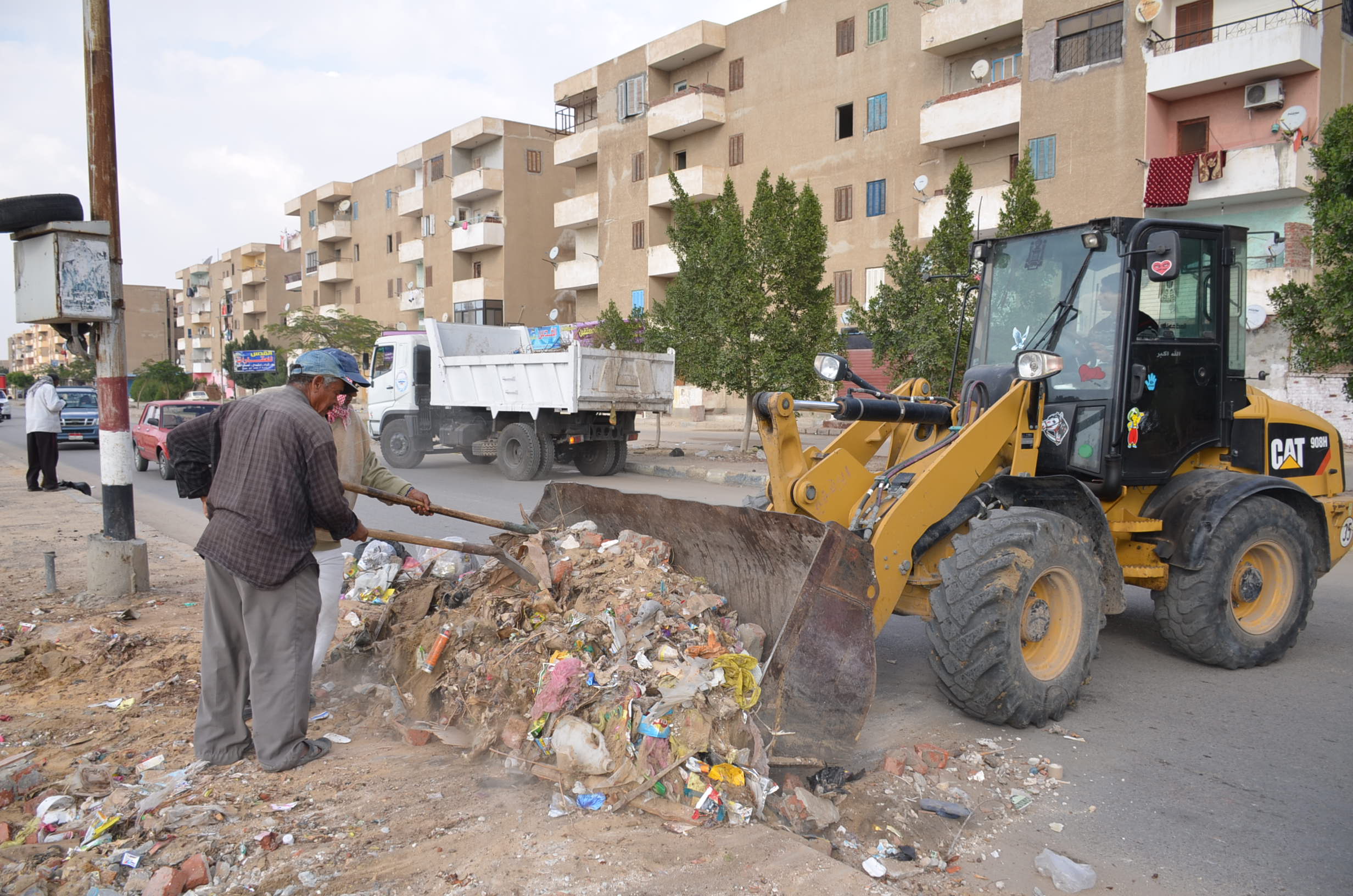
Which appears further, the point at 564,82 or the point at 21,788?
the point at 564,82

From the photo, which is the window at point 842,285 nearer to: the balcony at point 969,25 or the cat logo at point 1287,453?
the balcony at point 969,25

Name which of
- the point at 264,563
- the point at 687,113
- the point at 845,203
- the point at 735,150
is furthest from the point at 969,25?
the point at 264,563

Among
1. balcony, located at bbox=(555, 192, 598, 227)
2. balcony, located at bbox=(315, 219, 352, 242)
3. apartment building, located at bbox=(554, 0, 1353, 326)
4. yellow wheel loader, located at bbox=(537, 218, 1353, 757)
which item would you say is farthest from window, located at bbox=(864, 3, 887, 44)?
balcony, located at bbox=(315, 219, 352, 242)

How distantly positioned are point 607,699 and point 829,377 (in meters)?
2.09

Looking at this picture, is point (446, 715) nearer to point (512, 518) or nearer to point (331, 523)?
point (331, 523)

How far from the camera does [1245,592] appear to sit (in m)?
5.39

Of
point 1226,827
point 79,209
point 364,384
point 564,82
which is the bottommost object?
point 1226,827

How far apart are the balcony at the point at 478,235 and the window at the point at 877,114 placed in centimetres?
2146

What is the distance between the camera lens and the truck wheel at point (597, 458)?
1650 cm

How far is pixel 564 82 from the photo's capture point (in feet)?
133

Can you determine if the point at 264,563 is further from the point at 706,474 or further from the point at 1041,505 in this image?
the point at 706,474

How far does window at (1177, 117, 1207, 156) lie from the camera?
21938mm

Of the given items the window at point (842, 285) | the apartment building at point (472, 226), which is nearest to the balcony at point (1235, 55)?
the window at point (842, 285)

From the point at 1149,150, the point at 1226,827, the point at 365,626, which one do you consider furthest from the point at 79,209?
the point at 1149,150
